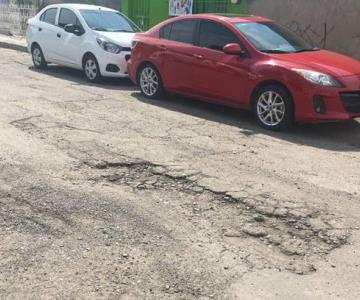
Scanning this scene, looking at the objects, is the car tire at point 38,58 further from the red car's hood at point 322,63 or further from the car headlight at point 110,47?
the red car's hood at point 322,63

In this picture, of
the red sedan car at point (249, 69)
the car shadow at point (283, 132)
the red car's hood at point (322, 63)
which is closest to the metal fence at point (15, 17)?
the red sedan car at point (249, 69)

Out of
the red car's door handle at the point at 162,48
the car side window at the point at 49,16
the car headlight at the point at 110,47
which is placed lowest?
the car headlight at the point at 110,47

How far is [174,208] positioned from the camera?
5012 mm

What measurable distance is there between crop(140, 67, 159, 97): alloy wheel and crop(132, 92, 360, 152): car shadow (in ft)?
0.55

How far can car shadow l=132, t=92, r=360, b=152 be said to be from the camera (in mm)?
7609

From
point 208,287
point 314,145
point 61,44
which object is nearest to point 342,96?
point 314,145

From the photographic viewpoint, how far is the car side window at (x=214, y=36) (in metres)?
8.80

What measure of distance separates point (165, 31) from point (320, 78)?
3.29m

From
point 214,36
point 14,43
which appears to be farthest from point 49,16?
point 14,43

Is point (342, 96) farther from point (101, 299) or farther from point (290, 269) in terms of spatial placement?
point (101, 299)

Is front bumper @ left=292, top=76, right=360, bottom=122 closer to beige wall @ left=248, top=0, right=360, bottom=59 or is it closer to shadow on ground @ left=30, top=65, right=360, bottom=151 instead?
shadow on ground @ left=30, top=65, right=360, bottom=151

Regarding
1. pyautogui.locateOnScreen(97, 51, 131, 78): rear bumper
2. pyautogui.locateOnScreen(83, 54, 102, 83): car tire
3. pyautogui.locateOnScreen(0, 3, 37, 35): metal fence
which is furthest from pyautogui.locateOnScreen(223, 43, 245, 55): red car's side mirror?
pyautogui.locateOnScreen(0, 3, 37, 35): metal fence

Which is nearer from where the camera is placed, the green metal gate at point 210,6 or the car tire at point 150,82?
the car tire at point 150,82

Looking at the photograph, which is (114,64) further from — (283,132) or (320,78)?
(320,78)
